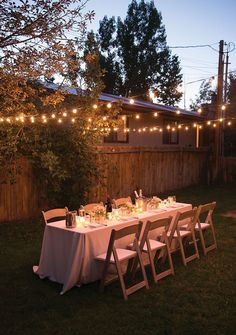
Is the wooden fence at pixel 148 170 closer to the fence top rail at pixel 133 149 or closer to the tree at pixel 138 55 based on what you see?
the fence top rail at pixel 133 149

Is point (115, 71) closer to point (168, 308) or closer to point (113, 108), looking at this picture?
point (113, 108)

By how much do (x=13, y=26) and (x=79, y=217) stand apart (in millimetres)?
3413

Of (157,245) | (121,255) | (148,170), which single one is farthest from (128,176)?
(121,255)

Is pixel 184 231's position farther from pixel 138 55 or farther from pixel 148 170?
pixel 138 55

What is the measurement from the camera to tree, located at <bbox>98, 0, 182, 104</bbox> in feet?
111

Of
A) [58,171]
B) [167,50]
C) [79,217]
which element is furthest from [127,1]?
[79,217]

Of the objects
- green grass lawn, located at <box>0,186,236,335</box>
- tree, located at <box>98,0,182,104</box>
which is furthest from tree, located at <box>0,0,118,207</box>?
tree, located at <box>98,0,182,104</box>

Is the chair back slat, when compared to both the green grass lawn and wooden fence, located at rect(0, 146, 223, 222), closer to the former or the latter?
the green grass lawn

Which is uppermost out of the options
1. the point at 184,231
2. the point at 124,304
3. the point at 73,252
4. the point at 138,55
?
the point at 138,55

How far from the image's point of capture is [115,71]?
3400cm

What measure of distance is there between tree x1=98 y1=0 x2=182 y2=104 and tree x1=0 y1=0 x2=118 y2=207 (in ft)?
75.7

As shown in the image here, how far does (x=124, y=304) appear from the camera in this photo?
4734mm

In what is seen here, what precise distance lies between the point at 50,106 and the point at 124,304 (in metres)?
6.10

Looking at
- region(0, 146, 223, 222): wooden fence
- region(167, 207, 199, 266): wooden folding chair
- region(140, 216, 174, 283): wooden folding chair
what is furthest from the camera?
region(0, 146, 223, 222): wooden fence
